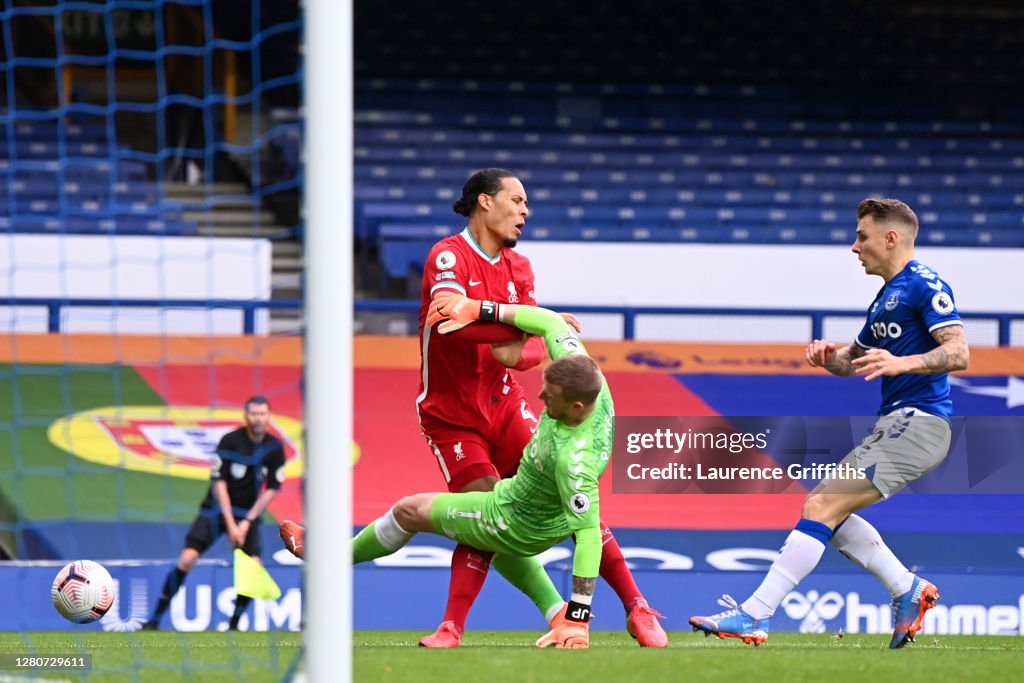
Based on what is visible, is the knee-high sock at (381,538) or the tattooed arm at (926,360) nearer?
the tattooed arm at (926,360)

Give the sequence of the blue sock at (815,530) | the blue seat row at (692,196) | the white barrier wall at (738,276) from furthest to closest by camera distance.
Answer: the blue seat row at (692,196), the white barrier wall at (738,276), the blue sock at (815,530)

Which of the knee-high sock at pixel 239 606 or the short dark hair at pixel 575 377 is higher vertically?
the short dark hair at pixel 575 377

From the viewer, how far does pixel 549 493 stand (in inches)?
193

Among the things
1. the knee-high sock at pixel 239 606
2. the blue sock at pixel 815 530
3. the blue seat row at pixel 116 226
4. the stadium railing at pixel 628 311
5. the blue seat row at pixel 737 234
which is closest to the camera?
the blue sock at pixel 815 530

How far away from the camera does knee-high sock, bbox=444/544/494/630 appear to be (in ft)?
17.3

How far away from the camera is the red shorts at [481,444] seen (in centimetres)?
547

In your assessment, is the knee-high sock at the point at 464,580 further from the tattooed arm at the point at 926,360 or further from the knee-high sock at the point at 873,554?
the tattooed arm at the point at 926,360

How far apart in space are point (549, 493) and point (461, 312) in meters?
0.78

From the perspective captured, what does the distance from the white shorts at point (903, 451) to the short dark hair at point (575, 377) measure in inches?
49.8

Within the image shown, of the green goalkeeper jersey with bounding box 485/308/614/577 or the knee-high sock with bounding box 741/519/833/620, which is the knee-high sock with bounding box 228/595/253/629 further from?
the knee-high sock with bounding box 741/519/833/620

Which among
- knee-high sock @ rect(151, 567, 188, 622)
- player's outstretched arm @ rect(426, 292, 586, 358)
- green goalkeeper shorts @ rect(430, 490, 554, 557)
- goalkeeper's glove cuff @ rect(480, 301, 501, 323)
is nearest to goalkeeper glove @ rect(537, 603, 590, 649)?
green goalkeeper shorts @ rect(430, 490, 554, 557)

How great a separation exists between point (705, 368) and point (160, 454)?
4377 millimetres

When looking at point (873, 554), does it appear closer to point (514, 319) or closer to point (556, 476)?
point (556, 476)

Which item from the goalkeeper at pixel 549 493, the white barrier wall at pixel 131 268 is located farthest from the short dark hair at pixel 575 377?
the white barrier wall at pixel 131 268
